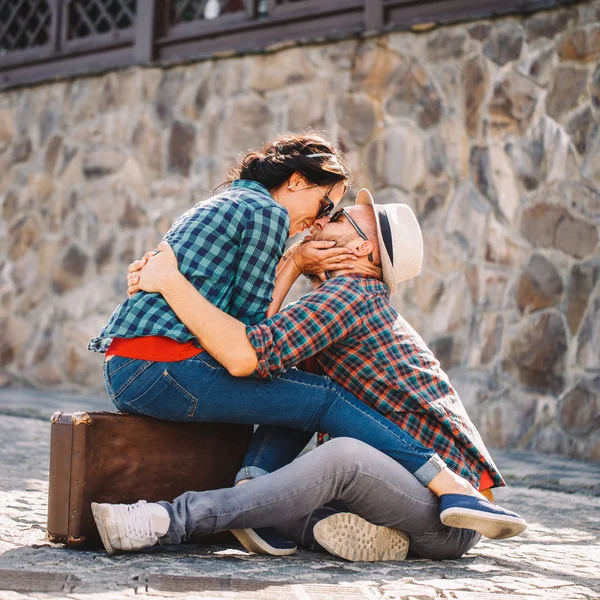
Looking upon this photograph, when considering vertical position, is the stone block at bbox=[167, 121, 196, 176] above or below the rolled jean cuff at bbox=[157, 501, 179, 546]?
above

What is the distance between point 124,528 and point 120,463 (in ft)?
0.80

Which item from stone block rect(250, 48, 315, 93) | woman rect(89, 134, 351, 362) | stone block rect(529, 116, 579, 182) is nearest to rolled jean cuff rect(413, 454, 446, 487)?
woman rect(89, 134, 351, 362)

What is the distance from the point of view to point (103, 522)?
240 centimetres

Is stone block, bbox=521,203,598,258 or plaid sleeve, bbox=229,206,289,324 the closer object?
plaid sleeve, bbox=229,206,289,324

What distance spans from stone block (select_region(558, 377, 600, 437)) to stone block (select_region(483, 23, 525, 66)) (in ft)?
7.28

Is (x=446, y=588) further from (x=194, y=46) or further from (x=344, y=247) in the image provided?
(x=194, y=46)

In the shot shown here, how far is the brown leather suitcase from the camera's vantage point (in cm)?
250

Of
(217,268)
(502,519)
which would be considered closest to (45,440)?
(217,268)

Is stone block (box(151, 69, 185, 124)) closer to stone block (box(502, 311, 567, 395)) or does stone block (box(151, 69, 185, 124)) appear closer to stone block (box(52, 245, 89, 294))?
stone block (box(52, 245, 89, 294))

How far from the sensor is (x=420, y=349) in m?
2.76

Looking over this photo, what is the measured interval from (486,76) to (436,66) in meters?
0.38

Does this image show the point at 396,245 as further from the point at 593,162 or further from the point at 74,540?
the point at 593,162

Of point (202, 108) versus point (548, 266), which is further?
point (202, 108)

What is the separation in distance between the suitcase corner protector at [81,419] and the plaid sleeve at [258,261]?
0.52m
